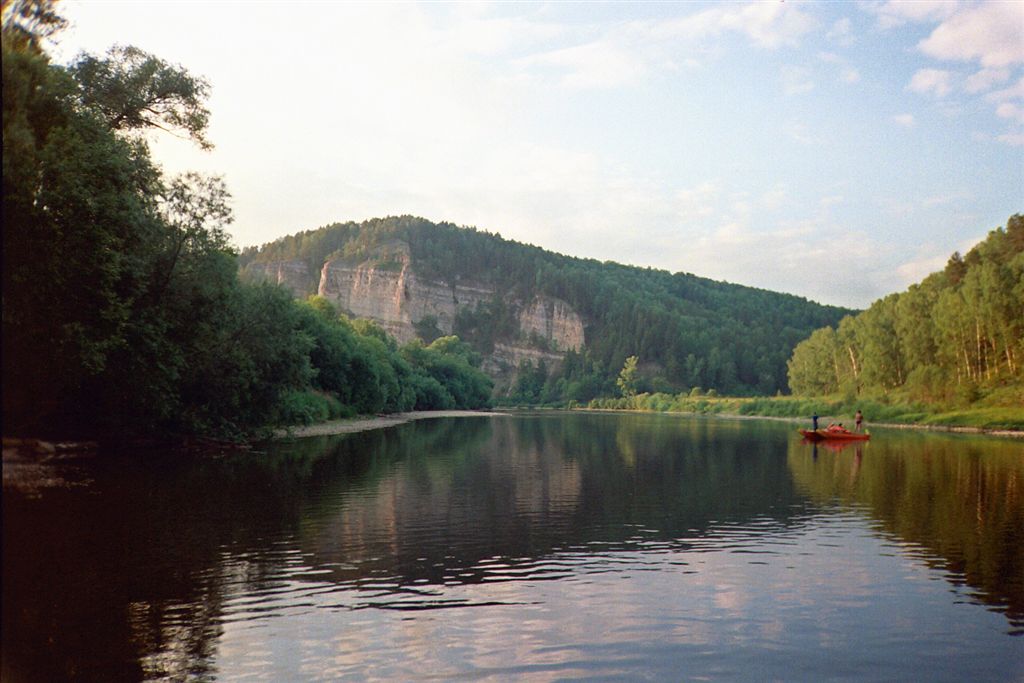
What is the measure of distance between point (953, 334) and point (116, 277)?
102201 millimetres

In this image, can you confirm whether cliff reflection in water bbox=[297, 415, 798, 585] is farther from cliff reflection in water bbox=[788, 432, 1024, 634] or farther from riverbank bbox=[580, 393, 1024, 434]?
riverbank bbox=[580, 393, 1024, 434]

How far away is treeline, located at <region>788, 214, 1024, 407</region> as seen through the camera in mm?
101875

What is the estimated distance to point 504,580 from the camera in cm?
1852

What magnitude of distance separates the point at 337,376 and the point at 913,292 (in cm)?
8434

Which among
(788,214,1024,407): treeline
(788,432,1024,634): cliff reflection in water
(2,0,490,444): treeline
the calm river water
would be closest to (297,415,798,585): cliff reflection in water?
the calm river water

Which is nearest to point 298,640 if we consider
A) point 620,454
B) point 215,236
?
point 215,236

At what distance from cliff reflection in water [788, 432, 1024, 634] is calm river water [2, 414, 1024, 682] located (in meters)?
0.16

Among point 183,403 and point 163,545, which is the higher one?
point 183,403

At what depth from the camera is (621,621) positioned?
15281 mm

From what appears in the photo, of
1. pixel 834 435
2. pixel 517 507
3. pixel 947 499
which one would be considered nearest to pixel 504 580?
pixel 517 507

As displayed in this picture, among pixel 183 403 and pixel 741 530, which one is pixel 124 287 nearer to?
pixel 183 403

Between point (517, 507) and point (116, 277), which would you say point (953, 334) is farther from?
point (116, 277)

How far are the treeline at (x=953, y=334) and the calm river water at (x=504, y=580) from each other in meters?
73.3

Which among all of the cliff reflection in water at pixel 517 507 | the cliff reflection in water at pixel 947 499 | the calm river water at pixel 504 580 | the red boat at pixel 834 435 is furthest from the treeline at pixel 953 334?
the calm river water at pixel 504 580
